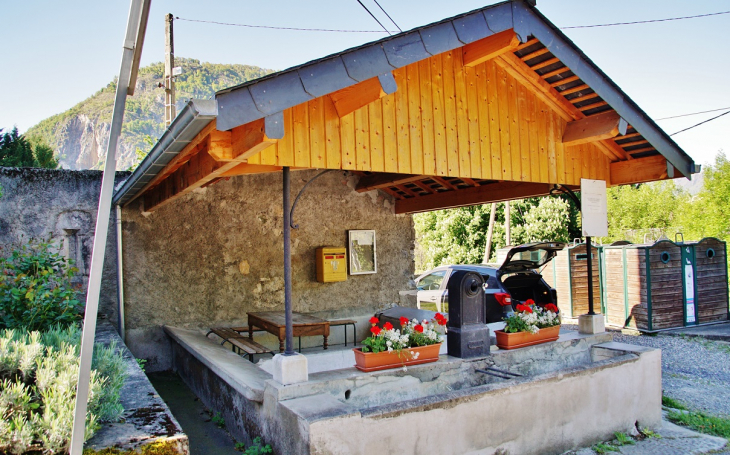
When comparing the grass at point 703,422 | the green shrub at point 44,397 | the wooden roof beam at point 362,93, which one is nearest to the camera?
the green shrub at point 44,397

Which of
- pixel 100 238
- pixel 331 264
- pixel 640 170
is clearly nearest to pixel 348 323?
pixel 331 264

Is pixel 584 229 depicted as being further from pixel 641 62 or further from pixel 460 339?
pixel 641 62

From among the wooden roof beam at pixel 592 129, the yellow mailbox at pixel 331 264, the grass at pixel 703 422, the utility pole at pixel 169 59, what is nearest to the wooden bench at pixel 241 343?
the yellow mailbox at pixel 331 264

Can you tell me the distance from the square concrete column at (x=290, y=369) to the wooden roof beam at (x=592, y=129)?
4.12 metres

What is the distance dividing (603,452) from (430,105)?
12.4ft

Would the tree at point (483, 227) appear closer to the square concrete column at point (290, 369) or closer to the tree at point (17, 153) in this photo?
the tree at point (17, 153)

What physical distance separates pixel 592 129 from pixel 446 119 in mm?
1915

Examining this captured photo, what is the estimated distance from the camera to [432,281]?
1006 cm

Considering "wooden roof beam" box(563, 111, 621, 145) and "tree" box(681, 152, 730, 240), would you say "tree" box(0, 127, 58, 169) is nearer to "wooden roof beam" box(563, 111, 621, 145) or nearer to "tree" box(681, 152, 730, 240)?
"wooden roof beam" box(563, 111, 621, 145)

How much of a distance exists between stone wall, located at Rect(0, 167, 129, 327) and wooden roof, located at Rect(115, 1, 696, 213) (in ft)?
2.42

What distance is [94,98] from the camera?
6788 centimetres

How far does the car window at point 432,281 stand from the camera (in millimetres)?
9883

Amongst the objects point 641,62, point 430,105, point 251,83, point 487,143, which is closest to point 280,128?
point 251,83

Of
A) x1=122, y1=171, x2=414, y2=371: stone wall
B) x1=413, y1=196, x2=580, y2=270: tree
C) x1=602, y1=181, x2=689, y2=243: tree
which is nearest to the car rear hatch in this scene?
x1=122, y1=171, x2=414, y2=371: stone wall
